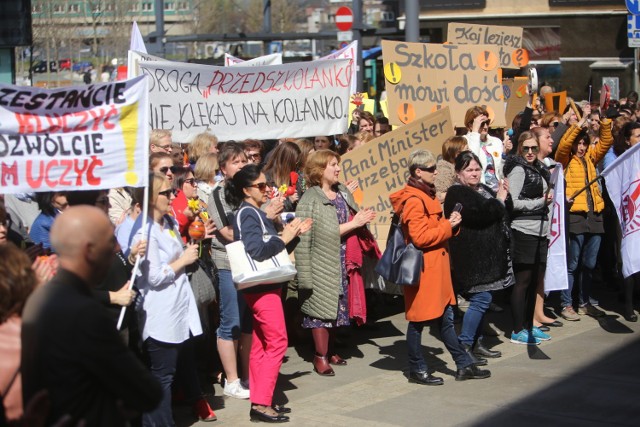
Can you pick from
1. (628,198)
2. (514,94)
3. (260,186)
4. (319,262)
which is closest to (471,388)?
(319,262)

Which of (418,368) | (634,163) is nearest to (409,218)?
(418,368)

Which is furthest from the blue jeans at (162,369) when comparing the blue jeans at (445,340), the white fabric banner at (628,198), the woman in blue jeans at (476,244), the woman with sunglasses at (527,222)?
the white fabric banner at (628,198)

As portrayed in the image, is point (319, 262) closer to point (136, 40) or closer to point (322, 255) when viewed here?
point (322, 255)

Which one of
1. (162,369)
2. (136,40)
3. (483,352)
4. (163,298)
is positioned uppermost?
(136,40)

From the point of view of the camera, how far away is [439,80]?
455 inches

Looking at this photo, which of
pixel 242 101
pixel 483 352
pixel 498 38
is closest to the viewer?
pixel 483 352

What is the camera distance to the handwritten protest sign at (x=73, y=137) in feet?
19.8

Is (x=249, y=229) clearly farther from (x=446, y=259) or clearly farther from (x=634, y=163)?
(x=634, y=163)

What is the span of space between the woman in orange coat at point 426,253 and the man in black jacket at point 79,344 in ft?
13.1

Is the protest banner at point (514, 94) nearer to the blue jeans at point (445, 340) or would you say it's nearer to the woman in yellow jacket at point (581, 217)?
the woman in yellow jacket at point (581, 217)

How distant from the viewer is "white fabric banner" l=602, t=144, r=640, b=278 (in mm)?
9102

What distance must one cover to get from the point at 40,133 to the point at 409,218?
2.78 m

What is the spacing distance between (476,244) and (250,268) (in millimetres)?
2203

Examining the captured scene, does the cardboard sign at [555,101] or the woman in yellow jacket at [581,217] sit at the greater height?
the cardboard sign at [555,101]
